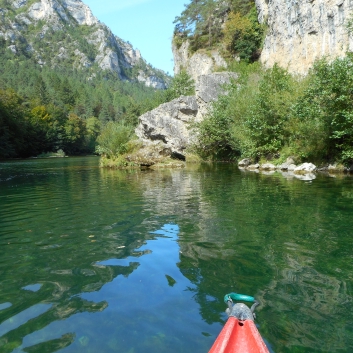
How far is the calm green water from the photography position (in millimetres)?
3947

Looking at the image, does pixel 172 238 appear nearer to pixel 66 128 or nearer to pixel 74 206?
pixel 74 206

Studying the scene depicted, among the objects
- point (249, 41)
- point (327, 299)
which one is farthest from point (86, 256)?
point (249, 41)

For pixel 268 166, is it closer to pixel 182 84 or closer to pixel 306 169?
pixel 306 169

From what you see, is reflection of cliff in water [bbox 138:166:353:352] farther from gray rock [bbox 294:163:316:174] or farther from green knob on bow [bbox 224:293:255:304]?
gray rock [bbox 294:163:316:174]

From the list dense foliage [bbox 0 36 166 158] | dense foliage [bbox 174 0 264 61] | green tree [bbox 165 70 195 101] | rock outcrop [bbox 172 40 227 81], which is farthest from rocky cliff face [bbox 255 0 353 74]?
dense foliage [bbox 0 36 166 158]

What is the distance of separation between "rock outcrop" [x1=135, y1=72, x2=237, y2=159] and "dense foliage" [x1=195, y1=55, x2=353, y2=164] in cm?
234

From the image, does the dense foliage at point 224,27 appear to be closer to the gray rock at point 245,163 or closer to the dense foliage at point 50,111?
the dense foliage at point 50,111

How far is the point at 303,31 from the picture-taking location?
4044 cm

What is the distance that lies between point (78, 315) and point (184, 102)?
141ft

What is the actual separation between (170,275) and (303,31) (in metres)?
42.8

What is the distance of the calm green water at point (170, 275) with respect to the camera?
3947 millimetres

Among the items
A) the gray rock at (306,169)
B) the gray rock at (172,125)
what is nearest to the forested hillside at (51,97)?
the gray rock at (172,125)

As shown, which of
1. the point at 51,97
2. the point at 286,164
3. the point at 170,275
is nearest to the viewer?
the point at 170,275

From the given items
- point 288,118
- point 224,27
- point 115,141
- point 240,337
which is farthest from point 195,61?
point 240,337
